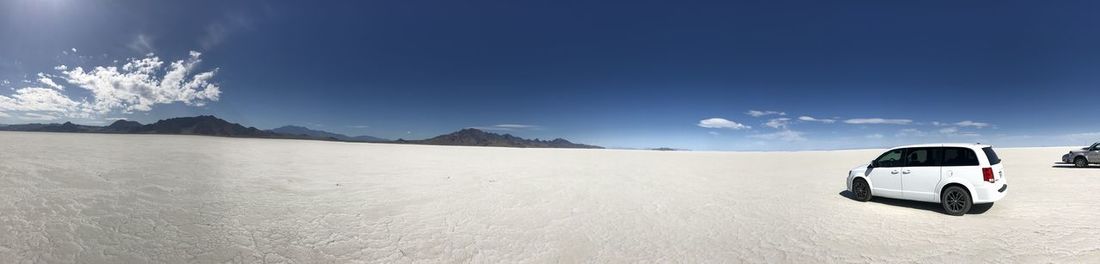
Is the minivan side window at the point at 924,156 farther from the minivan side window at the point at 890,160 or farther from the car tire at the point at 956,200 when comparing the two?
the car tire at the point at 956,200

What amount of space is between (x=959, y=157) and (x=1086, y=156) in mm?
20618

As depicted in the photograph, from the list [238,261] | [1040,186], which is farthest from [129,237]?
[1040,186]

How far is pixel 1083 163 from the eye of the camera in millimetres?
21141

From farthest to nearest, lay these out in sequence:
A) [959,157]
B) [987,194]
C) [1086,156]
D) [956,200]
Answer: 1. [1086,156]
2. [959,157]
3. [956,200]
4. [987,194]

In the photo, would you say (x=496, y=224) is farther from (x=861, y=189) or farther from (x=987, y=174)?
(x=987, y=174)

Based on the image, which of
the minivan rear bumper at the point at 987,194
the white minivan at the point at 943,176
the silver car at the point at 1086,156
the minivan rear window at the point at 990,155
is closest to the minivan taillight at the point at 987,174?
the white minivan at the point at 943,176

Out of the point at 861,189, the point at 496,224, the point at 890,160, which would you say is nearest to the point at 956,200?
the point at 890,160

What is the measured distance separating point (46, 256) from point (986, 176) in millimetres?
16021

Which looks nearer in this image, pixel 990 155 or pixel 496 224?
pixel 496 224

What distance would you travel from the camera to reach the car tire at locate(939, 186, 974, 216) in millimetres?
9039

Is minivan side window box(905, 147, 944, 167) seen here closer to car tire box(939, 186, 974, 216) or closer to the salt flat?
car tire box(939, 186, 974, 216)

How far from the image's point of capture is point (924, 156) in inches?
399

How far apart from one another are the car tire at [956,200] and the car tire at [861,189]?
1.75m

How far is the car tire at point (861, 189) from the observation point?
11181 mm
